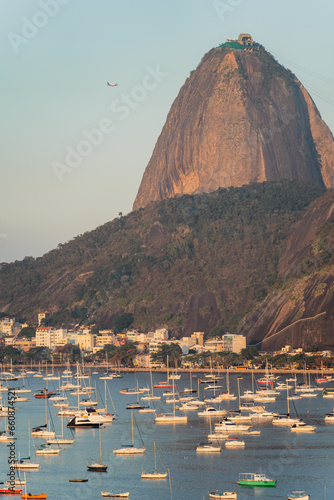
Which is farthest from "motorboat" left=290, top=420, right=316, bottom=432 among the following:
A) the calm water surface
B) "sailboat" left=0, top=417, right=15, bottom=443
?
"sailboat" left=0, top=417, right=15, bottom=443

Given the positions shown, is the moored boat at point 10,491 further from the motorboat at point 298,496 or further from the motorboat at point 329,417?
the motorboat at point 329,417

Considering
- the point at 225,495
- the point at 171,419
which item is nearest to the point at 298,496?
the point at 225,495

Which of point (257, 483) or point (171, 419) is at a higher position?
point (171, 419)

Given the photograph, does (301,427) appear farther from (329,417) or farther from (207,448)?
(207,448)

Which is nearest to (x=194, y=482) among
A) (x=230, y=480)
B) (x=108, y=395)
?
(x=230, y=480)

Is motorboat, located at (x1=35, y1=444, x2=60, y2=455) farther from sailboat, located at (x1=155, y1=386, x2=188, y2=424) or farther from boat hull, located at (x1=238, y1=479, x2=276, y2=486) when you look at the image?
sailboat, located at (x1=155, y1=386, x2=188, y2=424)

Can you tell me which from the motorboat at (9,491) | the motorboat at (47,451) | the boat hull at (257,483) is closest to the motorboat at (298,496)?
the boat hull at (257,483)

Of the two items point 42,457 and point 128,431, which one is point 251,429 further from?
point 42,457

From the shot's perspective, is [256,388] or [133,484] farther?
[256,388]
